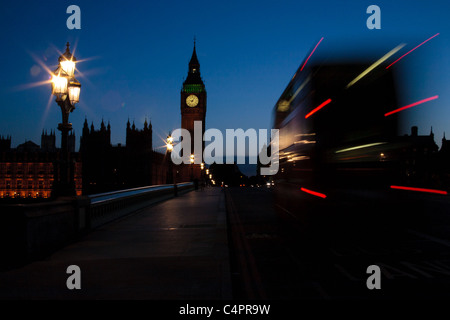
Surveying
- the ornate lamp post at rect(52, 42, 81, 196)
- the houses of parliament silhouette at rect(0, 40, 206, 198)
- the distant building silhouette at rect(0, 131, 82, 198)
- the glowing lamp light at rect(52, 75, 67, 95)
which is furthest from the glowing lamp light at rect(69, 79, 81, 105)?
A: the distant building silhouette at rect(0, 131, 82, 198)

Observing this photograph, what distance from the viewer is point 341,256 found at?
30.8 feet

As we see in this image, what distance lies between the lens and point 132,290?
6.62m

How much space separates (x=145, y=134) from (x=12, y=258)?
147 meters

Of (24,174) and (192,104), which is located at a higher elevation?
(192,104)

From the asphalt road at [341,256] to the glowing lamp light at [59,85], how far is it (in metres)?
6.71

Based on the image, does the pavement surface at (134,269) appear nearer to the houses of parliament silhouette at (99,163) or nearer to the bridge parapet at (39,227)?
the bridge parapet at (39,227)

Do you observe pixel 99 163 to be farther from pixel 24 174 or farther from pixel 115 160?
pixel 24 174

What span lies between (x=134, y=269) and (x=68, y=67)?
23.5ft

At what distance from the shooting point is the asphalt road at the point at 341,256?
6672 millimetres

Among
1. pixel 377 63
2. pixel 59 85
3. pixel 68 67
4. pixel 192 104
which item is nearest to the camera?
pixel 59 85

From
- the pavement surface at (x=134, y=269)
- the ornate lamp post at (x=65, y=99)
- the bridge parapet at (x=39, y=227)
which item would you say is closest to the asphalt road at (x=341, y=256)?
the pavement surface at (x=134, y=269)

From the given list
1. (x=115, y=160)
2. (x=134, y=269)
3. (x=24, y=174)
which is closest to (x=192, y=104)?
(x=115, y=160)

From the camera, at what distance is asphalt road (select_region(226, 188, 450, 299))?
21.9 feet
